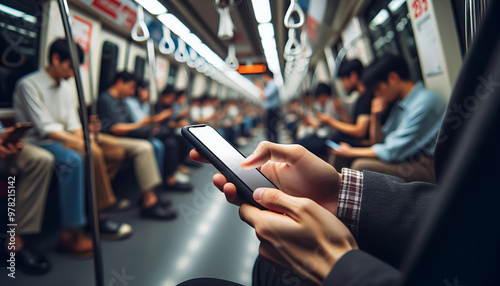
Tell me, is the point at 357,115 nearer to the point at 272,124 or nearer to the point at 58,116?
the point at 272,124

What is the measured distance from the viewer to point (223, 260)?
2.52ft

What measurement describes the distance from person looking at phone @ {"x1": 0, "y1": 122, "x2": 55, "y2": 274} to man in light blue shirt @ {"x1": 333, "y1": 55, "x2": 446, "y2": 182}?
1.49 m

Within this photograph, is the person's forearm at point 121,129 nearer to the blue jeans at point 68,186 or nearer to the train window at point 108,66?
the train window at point 108,66

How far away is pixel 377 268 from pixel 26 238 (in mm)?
1850

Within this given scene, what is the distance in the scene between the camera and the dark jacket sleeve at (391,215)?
1.46 ft

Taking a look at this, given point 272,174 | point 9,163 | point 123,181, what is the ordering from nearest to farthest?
point 272,174
point 9,163
point 123,181

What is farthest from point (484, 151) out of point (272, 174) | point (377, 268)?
point (272, 174)

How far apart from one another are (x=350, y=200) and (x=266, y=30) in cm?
67

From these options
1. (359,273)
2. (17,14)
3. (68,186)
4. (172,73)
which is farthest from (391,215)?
(172,73)

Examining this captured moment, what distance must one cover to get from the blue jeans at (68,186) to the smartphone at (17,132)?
1.13 ft

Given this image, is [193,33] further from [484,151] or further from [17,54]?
[17,54]

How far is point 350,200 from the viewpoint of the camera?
0.48m

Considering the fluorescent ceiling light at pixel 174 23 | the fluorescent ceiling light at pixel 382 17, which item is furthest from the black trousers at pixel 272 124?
the fluorescent ceiling light at pixel 174 23

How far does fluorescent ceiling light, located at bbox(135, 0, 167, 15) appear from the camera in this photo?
2.71 feet
